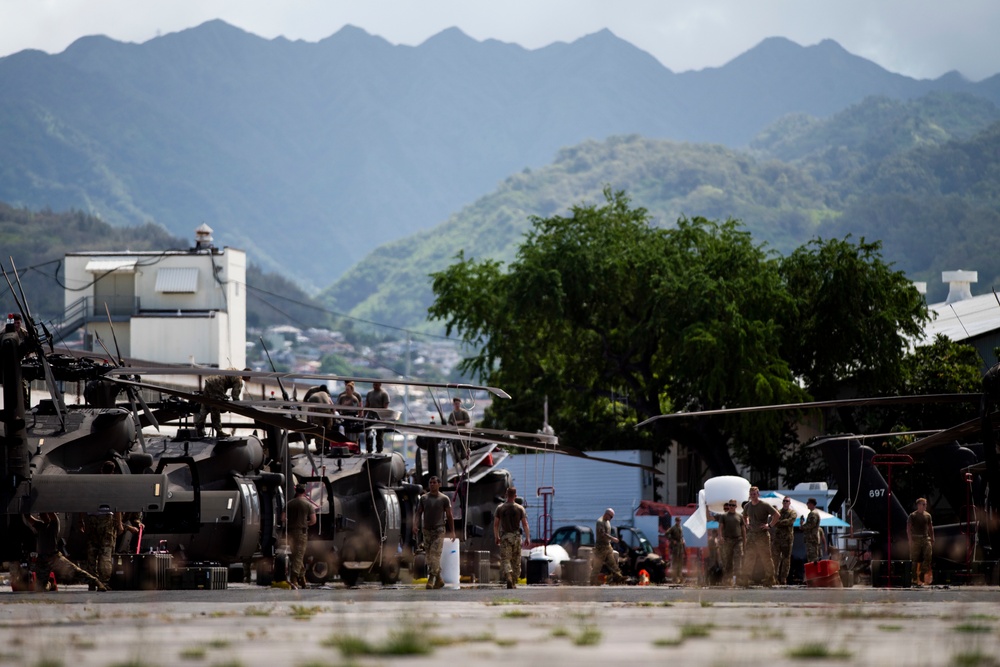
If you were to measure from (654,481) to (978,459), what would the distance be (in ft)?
76.9

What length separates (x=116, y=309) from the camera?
72.8 metres

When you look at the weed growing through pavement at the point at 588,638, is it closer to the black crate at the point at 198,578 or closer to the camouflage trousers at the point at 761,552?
the black crate at the point at 198,578

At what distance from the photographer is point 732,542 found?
28484mm

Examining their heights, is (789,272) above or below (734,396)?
above

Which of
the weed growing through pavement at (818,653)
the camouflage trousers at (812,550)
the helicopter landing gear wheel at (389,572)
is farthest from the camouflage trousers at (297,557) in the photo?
the weed growing through pavement at (818,653)

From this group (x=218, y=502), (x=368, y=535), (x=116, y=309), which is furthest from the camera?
(x=116, y=309)

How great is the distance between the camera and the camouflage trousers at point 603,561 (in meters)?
31.4

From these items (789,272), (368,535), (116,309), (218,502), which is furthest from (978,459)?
(116,309)

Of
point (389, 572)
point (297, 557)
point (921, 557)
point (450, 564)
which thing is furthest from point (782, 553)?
point (297, 557)

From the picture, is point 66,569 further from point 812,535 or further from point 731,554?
point 812,535

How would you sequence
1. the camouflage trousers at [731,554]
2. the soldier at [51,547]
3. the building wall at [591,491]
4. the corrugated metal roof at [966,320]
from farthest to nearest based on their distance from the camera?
the corrugated metal roof at [966,320] < the building wall at [591,491] < the camouflage trousers at [731,554] < the soldier at [51,547]

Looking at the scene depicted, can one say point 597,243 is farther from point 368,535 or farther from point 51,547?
point 51,547

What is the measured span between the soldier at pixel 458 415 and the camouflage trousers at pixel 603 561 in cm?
387

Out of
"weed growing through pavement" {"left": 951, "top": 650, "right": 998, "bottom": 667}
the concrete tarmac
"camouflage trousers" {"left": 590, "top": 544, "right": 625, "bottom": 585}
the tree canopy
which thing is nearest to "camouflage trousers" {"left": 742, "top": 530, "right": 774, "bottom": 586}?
"camouflage trousers" {"left": 590, "top": 544, "right": 625, "bottom": 585}
